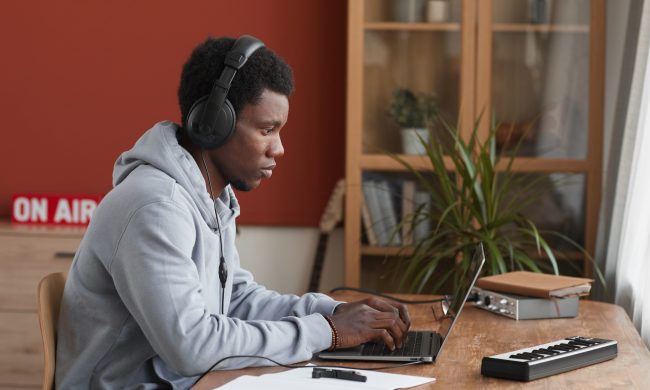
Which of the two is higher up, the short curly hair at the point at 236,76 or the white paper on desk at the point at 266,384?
the short curly hair at the point at 236,76

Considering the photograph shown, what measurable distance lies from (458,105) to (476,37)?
0.27 meters

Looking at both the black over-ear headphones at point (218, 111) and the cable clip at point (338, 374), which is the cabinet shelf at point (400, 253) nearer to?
the black over-ear headphones at point (218, 111)

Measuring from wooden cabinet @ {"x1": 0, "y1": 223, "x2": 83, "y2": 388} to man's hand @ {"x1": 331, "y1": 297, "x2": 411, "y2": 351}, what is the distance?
6.81 ft

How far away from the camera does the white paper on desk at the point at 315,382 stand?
1542 mm

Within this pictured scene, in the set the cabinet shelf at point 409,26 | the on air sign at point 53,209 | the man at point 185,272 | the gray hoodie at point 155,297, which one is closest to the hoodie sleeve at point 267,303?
the man at point 185,272

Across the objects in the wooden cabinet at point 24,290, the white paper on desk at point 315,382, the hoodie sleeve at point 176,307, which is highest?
the hoodie sleeve at point 176,307

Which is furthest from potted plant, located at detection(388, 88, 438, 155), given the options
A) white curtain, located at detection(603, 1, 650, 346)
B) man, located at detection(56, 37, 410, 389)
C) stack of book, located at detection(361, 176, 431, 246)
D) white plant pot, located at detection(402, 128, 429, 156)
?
man, located at detection(56, 37, 410, 389)

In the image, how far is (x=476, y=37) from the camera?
12.1 feet

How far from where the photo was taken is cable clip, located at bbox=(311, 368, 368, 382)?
159 centimetres

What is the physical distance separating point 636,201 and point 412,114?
1.09 m

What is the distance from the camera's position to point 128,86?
13.6 ft

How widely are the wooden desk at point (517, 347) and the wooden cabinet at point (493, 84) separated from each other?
1236mm

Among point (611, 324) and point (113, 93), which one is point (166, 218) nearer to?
point (611, 324)

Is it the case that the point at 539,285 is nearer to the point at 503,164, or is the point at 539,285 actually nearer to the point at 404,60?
the point at 503,164
